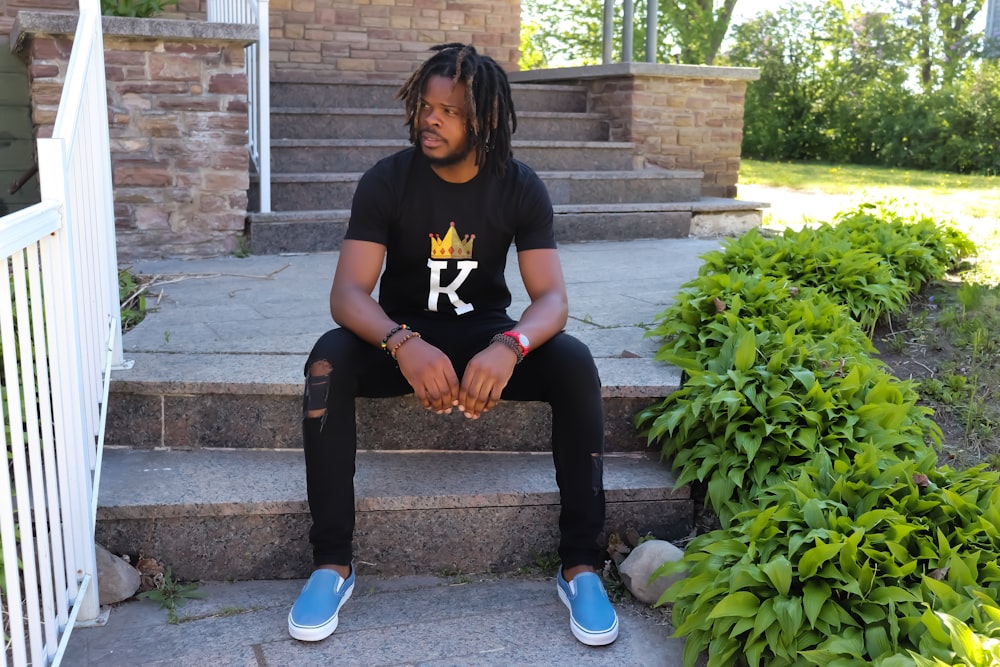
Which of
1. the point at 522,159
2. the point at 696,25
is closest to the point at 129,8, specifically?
the point at 522,159

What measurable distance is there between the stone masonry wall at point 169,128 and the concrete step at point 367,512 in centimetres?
209

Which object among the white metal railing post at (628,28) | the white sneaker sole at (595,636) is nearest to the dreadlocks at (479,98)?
the white sneaker sole at (595,636)

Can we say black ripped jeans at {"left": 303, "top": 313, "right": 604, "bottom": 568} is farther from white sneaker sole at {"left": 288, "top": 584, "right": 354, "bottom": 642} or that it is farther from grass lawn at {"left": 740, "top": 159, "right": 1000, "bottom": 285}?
grass lawn at {"left": 740, "top": 159, "right": 1000, "bottom": 285}

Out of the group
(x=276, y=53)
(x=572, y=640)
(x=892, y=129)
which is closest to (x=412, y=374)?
(x=572, y=640)

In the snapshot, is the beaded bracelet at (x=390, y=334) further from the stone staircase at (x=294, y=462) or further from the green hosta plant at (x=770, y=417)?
the green hosta plant at (x=770, y=417)

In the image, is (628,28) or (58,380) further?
(628,28)

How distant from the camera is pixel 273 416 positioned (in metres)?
2.57

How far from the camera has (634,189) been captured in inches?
223

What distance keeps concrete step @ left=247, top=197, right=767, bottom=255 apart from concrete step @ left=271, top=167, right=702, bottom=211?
0.11 meters

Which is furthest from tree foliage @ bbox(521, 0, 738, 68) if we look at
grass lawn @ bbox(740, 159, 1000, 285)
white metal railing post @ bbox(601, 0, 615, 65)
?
white metal railing post @ bbox(601, 0, 615, 65)

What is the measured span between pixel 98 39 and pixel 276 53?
4472 millimetres

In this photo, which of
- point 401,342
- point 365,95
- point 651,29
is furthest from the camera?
point 651,29

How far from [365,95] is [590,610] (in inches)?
186

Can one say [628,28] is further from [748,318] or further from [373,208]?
[373,208]
